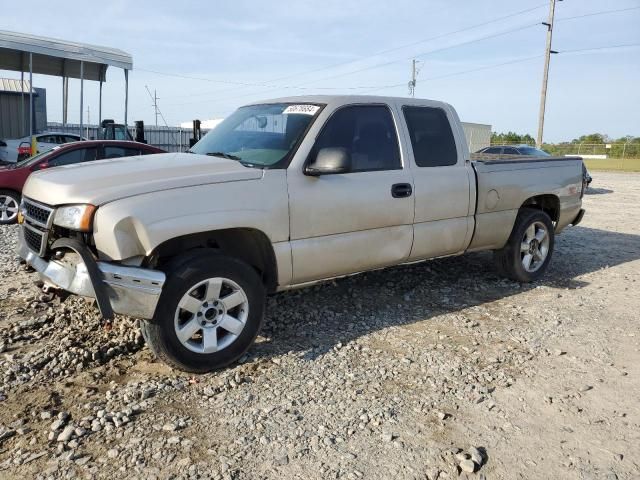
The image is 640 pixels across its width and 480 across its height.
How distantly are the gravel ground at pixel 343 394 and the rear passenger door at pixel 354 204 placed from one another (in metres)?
0.64

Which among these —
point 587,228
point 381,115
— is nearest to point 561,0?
point 587,228

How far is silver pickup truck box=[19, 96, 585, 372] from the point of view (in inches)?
132

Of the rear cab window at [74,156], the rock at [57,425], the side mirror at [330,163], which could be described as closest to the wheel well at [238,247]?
the side mirror at [330,163]

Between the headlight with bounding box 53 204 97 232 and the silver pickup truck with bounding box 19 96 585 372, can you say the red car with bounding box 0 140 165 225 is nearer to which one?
the silver pickup truck with bounding box 19 96 585 372

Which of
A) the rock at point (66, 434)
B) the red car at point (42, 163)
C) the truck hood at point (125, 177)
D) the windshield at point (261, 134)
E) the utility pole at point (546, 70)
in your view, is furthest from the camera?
the utility pole at point (546, 70)

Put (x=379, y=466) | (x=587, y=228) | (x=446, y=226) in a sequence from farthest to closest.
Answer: (x=587, y=228) → (x=446, y=226) → (x=379, y=466)

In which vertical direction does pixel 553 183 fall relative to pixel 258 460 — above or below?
above

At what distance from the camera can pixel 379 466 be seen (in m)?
2.75

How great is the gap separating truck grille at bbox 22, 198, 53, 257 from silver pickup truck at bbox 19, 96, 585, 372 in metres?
0.01

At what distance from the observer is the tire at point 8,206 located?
941 cm

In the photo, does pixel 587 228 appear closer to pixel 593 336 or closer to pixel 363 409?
pixel 593 336

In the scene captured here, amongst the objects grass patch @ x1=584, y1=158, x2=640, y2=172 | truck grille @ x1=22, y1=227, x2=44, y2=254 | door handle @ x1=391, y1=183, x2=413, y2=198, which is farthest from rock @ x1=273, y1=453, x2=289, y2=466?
grass patch @ x1=584, y1=158, x2=640, y2=172

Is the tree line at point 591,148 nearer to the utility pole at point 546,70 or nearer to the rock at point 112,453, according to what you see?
the utility pole at point 546,70

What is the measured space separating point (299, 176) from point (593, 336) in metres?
2.90
